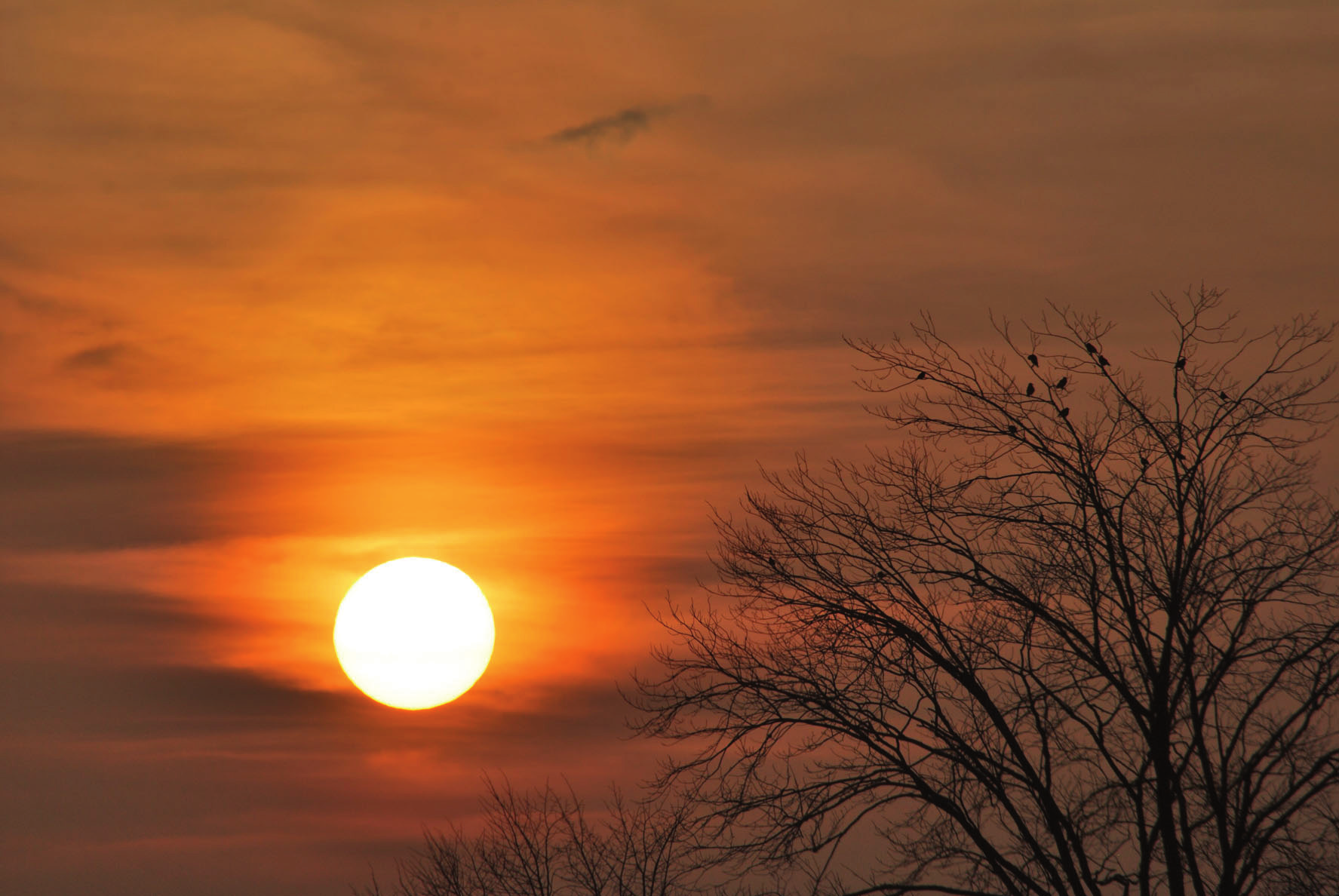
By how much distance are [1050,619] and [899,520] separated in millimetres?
1661

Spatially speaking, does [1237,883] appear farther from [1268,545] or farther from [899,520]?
[899,520]

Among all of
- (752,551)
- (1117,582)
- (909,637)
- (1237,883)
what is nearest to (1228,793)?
(1237,883)

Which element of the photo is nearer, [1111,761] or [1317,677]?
[1317,677]

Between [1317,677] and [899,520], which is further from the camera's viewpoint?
[899,520]

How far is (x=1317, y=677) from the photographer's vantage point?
1304 cm

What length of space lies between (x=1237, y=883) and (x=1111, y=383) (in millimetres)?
4572

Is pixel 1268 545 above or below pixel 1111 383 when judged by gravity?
below

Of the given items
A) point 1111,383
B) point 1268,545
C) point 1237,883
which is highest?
point 1111,383

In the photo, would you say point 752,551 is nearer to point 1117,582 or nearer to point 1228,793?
point 1117,582

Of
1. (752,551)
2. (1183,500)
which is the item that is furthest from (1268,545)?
(752,551)

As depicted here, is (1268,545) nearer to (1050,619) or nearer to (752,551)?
(1050,619)

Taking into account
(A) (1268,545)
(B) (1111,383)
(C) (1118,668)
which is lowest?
(C) (1118,668)

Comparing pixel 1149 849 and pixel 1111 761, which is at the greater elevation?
→ pixel 1111 761

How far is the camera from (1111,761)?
13.9 metres
